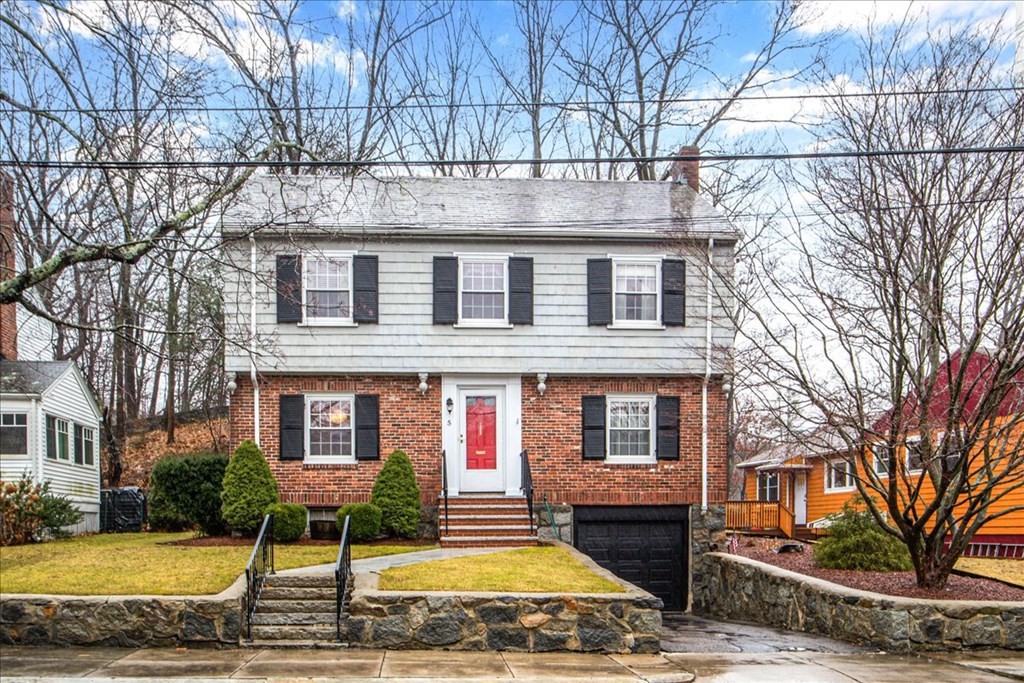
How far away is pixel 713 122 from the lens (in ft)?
91.2

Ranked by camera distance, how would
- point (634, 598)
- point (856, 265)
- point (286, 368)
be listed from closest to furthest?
point (634, 598) < point (856, 265) < point (286, 368)

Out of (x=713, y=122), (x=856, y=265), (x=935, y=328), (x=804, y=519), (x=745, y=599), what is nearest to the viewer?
(x=935, y=328)

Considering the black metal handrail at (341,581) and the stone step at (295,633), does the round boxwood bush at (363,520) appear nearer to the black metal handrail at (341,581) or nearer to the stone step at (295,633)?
the black metal handrail at (341,581)

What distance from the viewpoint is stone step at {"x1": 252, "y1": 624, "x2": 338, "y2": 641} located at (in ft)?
37.1

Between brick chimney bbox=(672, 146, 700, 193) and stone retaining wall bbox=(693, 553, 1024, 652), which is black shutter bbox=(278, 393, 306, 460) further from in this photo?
brick chimney bbox=(672, 146, 700, 193)

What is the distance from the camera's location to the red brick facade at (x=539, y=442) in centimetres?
1873

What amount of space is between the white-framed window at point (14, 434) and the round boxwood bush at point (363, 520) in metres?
8.25

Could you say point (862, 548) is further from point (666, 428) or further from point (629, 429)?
point (629, 429)

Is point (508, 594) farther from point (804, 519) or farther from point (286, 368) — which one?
point (804, 519)

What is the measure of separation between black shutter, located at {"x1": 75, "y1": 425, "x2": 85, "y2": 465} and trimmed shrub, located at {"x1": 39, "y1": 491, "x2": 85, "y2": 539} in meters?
3.30

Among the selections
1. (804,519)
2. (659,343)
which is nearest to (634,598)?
(659,343)

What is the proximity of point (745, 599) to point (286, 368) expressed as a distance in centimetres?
921

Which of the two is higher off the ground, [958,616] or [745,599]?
[958,616]

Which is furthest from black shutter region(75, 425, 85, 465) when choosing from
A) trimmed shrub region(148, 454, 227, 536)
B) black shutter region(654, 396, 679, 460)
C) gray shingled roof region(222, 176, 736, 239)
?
black shutter region(654, 396, 679, 460)
